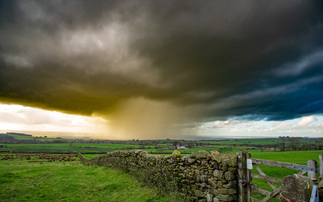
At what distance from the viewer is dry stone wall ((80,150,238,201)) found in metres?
6.91

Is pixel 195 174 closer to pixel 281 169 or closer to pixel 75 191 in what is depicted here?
pixel 75 191

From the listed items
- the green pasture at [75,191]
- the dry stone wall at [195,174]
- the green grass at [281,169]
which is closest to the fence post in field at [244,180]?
the dry stone wall at [195,174]

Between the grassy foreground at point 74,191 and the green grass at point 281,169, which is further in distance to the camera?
the green grass at point 281,169

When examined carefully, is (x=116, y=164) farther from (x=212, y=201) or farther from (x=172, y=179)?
(x=212, y=201)

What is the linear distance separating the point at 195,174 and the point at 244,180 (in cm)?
258

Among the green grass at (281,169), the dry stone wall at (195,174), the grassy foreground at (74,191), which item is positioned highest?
the dry stone wall at (195,174)

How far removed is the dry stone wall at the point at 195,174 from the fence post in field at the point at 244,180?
0.28 metres

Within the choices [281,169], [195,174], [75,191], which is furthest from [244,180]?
[281,169]

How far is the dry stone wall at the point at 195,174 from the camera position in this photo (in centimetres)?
691

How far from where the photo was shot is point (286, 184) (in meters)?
4.19

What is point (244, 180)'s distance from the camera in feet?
21.1

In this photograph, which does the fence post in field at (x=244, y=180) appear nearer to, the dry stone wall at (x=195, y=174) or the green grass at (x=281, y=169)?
the dry stone wall at (x=195, y=174)

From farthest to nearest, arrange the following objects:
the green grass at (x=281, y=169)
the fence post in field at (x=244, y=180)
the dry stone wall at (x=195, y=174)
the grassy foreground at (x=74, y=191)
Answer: the green grass at (x=281, y=169) → the grassy foreground at (x=74, y=191) → the dry stone wall at (x=195, y=174) → the fence post in field at (x=244, y=180)

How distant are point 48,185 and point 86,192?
3.50 meters
